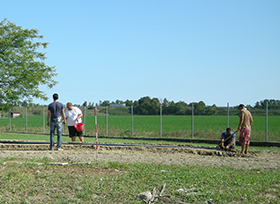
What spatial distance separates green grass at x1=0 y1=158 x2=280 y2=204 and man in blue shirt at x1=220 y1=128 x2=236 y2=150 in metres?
5.17

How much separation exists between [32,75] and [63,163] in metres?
15.9

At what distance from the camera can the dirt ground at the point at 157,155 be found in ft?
37.4

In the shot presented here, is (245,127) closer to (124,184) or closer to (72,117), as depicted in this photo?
(72,117)

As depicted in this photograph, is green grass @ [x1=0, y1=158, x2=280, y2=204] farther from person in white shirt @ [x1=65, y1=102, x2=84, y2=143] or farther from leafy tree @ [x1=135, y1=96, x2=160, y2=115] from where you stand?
leafy tree @ [x1=135, y1=96, x2=160, y2=115]

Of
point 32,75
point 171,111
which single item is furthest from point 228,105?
point 32,75

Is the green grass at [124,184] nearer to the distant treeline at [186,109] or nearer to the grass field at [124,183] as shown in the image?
the grass field at [124,183]

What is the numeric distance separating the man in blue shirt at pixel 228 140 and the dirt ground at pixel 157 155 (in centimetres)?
29

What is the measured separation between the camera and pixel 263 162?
11953 mm

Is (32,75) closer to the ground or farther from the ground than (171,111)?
farther from the ground

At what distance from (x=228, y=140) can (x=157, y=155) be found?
10.6ft

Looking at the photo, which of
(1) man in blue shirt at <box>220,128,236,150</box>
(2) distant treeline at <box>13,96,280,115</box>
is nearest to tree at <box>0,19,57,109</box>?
(2) distant treeline at <box>13,96,280,115</box>

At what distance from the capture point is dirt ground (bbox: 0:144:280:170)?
11391 millimetres

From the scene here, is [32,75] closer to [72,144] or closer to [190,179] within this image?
[72,144]

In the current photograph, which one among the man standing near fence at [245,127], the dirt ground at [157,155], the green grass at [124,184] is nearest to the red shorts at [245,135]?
the man standing near fence at [245,127]
